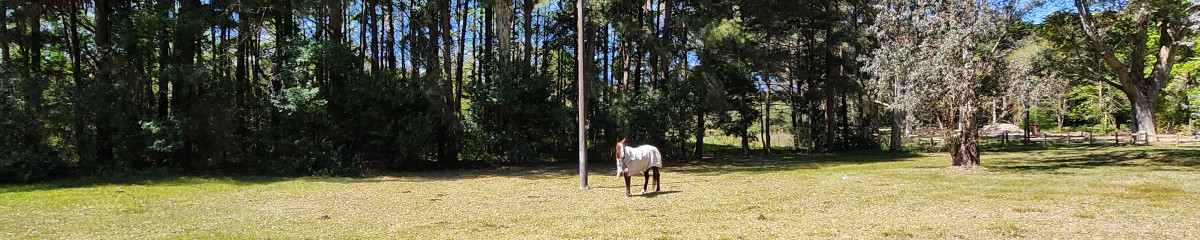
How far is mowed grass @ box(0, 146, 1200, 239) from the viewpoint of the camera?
757 cm

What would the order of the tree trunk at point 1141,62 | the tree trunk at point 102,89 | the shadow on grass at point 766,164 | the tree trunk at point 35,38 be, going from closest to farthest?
the tree trunk at point 35,38
the tree trunk at point 102,89
the shadow on grass at point 766,164
the tree trunk at point 1141,62

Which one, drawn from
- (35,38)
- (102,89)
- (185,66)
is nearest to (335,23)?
(185,66)

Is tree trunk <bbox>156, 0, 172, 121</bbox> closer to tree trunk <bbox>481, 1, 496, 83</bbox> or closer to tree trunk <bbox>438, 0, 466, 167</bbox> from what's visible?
tree trunk <bbox>438, 0, 466, 167</bbox>

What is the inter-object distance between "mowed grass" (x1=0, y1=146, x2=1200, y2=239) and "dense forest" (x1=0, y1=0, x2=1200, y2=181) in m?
2.18

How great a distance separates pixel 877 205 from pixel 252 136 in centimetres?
1727

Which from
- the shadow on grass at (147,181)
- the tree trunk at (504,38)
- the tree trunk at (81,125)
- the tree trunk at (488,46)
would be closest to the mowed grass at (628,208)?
the shadow on grass at (147,181)

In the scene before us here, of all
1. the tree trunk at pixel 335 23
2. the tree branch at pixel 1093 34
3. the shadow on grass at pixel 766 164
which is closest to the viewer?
the tree trunk at pixel 335 23

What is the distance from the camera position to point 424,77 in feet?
67.3

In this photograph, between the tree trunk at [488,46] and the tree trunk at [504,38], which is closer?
the tree trunk at [504,38]

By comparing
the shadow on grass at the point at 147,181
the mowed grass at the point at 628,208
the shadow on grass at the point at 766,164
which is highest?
the shadow on grass at the point at 147,181

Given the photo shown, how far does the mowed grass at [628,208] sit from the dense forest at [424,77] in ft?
7.16

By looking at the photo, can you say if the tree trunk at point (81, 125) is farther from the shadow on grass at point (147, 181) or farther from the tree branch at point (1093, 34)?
the tree branch at point (1093, 34)

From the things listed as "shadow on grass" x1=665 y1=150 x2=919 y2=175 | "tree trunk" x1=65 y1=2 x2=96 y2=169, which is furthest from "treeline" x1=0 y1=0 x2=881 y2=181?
"shadow on grass" x1=665 y1=150 x2=919 y2=175

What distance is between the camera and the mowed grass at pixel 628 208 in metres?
7.57
